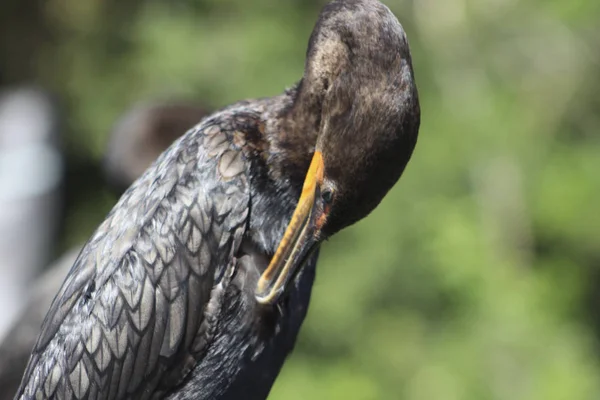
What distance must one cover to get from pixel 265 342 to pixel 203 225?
0.34 meters

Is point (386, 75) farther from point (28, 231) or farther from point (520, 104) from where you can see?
point (28, 231)

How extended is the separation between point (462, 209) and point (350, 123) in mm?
3601

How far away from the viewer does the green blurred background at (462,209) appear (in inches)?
222

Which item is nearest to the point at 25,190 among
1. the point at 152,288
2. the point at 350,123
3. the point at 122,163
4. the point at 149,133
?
the point at 122,163

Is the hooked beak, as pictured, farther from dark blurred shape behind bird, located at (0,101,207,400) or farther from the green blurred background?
the green blurred background

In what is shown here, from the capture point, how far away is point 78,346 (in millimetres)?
2699

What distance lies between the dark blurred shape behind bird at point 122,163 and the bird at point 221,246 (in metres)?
1.71

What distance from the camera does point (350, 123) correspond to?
2.54 m

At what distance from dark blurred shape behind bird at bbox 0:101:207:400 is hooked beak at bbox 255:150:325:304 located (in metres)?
2.09

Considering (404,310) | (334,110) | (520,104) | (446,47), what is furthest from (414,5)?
(334,110)

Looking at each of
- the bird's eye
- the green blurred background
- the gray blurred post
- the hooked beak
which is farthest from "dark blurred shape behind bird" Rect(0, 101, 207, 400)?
the bird's eye

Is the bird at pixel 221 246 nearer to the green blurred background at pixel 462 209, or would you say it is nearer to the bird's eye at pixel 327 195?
the bird's eye at pixel 327 195

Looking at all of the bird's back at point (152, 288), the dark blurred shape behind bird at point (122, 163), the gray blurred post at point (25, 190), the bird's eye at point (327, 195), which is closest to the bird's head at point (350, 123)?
the bird's eye at point (327, 195)

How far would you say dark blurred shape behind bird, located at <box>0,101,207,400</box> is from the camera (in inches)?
176
